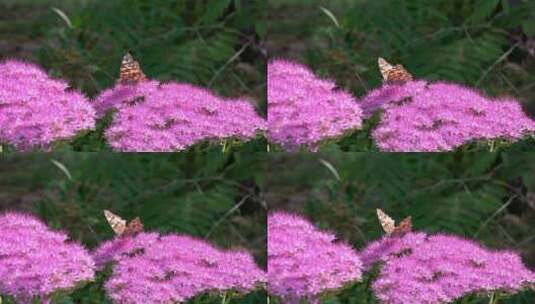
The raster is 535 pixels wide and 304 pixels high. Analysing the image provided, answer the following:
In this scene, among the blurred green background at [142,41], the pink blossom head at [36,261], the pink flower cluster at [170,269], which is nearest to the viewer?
the pink blossom head at [36,261]

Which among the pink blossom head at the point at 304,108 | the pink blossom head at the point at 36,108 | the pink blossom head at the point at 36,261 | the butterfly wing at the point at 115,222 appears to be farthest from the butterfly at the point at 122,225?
the pink blossom head at the point at 304,108

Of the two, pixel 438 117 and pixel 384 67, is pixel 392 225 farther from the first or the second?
pixel 384 67

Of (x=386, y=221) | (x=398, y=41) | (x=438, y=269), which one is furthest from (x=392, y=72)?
(x=438, y=269)

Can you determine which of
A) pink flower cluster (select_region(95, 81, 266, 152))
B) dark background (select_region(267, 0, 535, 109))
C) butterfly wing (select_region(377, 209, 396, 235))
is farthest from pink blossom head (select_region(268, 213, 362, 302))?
dark background (select_region(267, 0, 535, 109))

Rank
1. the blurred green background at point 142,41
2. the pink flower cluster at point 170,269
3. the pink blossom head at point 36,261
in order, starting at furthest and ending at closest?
1. the blurred green background at point 142,41
2. the pink flower cluster at point 170,269
3. the pink blossom head at point 36,261

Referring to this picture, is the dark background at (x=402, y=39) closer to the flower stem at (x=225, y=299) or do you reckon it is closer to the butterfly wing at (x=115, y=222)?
the butterfly wing at (x=115, y=222)

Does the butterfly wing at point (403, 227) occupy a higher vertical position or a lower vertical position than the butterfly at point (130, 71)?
lower

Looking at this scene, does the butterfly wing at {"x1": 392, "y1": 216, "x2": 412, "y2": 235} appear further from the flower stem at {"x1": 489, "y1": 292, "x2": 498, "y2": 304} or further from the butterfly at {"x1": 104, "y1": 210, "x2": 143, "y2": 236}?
the butterfly at {"x1": 104, "y1": 210, "x2": 143, "y2": 236}

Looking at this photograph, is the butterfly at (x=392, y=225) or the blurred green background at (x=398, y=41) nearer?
the butterfly at (x=392, y=225)
